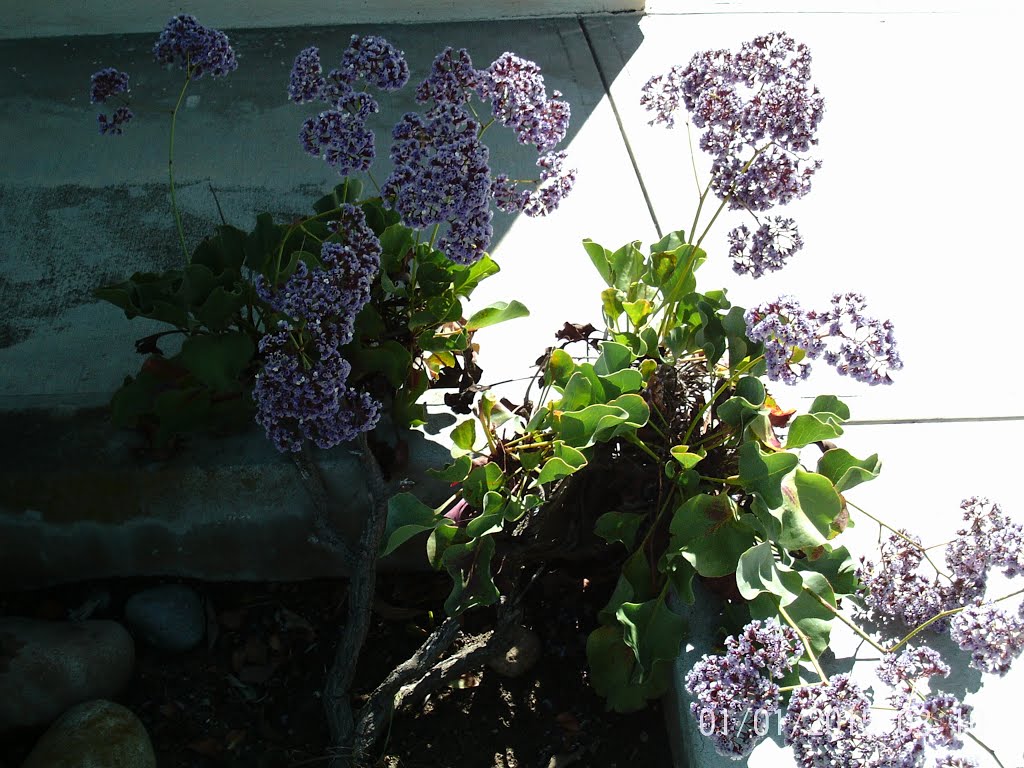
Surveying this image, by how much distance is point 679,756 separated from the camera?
222cm

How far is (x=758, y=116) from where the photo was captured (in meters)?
2.05

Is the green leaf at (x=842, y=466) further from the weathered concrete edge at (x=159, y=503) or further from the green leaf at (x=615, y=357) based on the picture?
the weathered concrete edge at (x=159, y=503)

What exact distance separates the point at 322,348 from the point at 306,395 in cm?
9

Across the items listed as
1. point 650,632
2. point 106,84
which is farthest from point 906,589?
point 106,84

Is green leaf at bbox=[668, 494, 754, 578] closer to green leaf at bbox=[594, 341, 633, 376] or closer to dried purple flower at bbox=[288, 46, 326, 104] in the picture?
green leaf at bbox=[594, 341, 633, 376]

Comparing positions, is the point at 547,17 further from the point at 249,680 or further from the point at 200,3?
the point at 249,680

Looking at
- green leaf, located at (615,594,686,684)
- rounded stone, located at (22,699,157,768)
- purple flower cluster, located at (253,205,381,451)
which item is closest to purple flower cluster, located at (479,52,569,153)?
purple flower cluster, located at (253,205,381,451)

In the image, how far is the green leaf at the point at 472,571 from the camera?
6.82 ft

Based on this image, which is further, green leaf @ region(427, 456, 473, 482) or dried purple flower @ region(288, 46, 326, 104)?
dried purple flower @ region(288, 46, 326, 104)

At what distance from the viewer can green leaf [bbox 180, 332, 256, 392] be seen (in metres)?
2.25

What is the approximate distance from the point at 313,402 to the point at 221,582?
852 mm

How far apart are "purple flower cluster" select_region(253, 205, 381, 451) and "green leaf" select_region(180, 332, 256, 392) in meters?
0.24

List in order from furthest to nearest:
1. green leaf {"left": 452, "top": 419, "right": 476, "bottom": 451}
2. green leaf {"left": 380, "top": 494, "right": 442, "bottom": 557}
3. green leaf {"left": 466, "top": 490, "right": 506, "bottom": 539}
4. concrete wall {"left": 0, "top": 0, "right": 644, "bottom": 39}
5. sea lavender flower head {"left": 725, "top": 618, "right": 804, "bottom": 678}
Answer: concrete wall {"left": 0, "top": 0, "right": 644, "bottom": 39} < green leaf {"left": 452, "top": 419, "right": 476, "bottom": 451} < green leaf {"left": 380, "top": 494, "right": 442, "bottom": 557} < green leaf {"left": 466, "top": 490, "right": 506, "bottom": 539} < sea lavender flower head {"left": 725, "top": 618, "right": 804, "bottom": 678}

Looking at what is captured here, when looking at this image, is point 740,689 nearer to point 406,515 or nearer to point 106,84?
point 406,515
